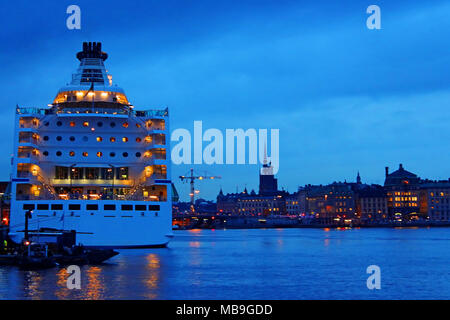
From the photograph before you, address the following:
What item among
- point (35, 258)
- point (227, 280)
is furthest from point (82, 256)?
point (227, 280)

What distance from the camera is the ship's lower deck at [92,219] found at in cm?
5212

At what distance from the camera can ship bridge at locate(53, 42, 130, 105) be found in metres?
60.8

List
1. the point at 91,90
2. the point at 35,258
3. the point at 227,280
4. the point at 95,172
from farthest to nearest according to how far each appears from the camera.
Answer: the point at 91,90
the point at 95,172
the point at 35,258
the point at 227,280

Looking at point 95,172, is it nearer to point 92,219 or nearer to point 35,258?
point 92,219

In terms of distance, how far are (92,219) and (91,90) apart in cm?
1427

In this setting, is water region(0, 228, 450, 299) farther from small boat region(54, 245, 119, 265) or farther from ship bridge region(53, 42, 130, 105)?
ship bridge region(53, 42, 130, 105)

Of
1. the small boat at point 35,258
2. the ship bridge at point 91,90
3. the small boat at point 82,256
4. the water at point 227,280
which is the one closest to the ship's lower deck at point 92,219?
the water at point 227,280

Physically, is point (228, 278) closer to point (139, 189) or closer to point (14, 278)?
point (14, 278)

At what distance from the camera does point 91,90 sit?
61188mm

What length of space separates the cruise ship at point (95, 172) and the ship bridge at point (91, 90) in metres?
0.13

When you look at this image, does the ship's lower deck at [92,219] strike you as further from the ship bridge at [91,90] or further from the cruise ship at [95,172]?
the ship bridge at [91,90]

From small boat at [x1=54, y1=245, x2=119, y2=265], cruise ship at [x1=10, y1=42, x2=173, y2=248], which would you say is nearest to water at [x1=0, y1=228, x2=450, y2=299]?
small boat at [x1=54, y1=245, x2=119, y2=265]

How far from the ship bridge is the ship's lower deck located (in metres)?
11.3
